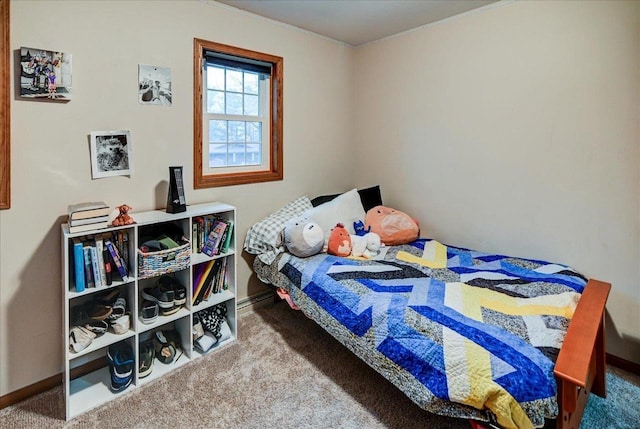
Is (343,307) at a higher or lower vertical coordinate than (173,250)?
lower

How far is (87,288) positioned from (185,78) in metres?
1.41

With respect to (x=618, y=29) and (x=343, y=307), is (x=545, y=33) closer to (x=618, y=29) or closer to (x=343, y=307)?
(x=618, y=29)

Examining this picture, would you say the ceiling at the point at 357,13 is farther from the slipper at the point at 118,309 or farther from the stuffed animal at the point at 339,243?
the slipper at the point at 118,309

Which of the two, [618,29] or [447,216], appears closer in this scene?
[618,29]

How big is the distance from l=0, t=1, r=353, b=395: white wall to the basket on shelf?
40 centimetres

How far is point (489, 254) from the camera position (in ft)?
8.57

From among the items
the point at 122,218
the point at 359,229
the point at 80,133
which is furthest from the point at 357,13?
the point at 122,218

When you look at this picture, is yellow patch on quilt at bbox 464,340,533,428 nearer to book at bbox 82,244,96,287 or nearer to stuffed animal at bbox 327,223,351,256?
stuffed animal at bbox 327,223,351,256

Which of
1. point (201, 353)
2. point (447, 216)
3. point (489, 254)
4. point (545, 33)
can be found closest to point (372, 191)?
point (447, 216)

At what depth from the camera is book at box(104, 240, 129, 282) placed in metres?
1.88

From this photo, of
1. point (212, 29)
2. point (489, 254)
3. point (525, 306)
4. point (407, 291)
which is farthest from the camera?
point (489, 254)

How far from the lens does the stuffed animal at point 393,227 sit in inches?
110

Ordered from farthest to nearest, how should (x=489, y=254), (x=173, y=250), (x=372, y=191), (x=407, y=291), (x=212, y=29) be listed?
(x=372, y=191) → (x=489, y=254) → (x=212, y=29) → (x=173, y=250) → (x=407, y=291)

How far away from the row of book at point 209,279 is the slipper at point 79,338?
1.89 feet
